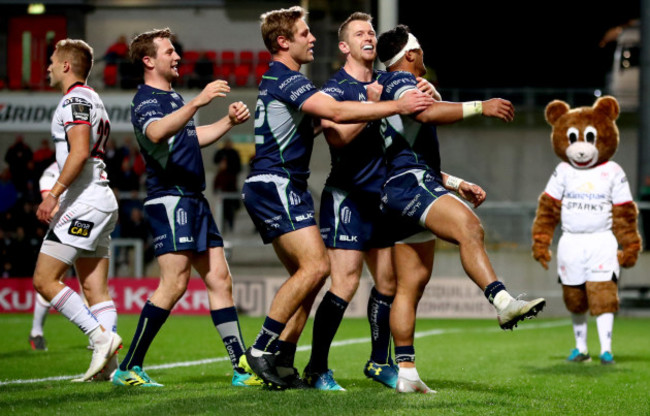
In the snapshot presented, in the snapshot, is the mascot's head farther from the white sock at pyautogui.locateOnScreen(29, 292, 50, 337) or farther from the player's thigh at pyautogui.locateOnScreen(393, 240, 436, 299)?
the white sock at pyautogui.locateOnScreen(29, 292, 50, 337)

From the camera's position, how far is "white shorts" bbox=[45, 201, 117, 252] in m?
6.56

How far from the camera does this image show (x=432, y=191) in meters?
5.75

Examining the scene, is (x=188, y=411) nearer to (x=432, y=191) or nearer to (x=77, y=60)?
(x=432, y=191)

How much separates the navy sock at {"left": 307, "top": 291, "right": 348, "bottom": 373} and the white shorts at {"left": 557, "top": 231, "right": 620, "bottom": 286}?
3.24 meters

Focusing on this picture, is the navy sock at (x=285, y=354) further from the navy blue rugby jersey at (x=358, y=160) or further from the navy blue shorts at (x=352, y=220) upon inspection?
the navy blue rugby jersey at (x=358, y=160)

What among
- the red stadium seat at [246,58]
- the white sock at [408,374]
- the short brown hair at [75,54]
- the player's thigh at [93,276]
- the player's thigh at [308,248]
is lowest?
the white sock at [408,374]

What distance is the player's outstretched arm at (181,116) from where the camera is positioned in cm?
589

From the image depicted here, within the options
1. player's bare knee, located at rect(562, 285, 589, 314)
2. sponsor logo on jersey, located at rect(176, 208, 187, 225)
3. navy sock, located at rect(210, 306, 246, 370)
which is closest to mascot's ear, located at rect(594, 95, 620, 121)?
player's bare knee, located at rect(562, 285, 589, 314)

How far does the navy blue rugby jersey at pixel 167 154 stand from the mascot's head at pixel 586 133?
3.88 m

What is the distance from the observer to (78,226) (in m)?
6.60

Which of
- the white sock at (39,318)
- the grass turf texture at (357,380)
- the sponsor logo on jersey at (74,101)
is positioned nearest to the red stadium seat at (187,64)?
the grass turf texture at (357,380)

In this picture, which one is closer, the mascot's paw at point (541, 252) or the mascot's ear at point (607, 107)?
the mascot's ear at point (607, 107)

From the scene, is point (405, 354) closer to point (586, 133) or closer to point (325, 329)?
point (325, 329)

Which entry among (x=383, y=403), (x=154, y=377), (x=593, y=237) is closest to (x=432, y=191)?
(x=383, y=403)
